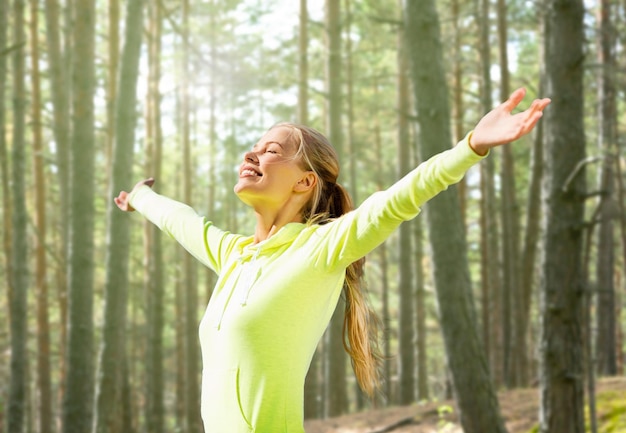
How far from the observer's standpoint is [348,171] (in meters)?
22.1

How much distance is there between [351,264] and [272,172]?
0.43 metres

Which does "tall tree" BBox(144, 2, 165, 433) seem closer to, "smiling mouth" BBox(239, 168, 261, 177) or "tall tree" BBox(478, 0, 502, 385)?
"tall tree" BBox(478, 0, 502, 385)

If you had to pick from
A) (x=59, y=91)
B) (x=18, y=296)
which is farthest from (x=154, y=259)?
(x=18, y=296)

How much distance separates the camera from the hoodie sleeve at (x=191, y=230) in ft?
9.80

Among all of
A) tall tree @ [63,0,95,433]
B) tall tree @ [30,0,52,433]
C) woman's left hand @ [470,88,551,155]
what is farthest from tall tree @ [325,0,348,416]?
woman's left hand @ [470,88,551,155]

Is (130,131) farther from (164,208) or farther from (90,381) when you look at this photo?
(164,208)

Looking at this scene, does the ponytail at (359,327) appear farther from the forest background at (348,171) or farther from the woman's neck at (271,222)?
the forest background at (348,171)

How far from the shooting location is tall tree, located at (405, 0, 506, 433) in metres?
7.96

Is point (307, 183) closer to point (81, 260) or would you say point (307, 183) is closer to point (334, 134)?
point (81, 260)

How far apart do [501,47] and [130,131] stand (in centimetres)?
951

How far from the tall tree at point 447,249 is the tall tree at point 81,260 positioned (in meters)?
4.15

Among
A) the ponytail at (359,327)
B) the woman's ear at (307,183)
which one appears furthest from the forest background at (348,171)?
the woman's ear at (307,183)

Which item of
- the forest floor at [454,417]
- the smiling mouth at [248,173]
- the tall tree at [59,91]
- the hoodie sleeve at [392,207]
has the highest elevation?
the tall tree at [59,91]

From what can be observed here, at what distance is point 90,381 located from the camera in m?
9.70
